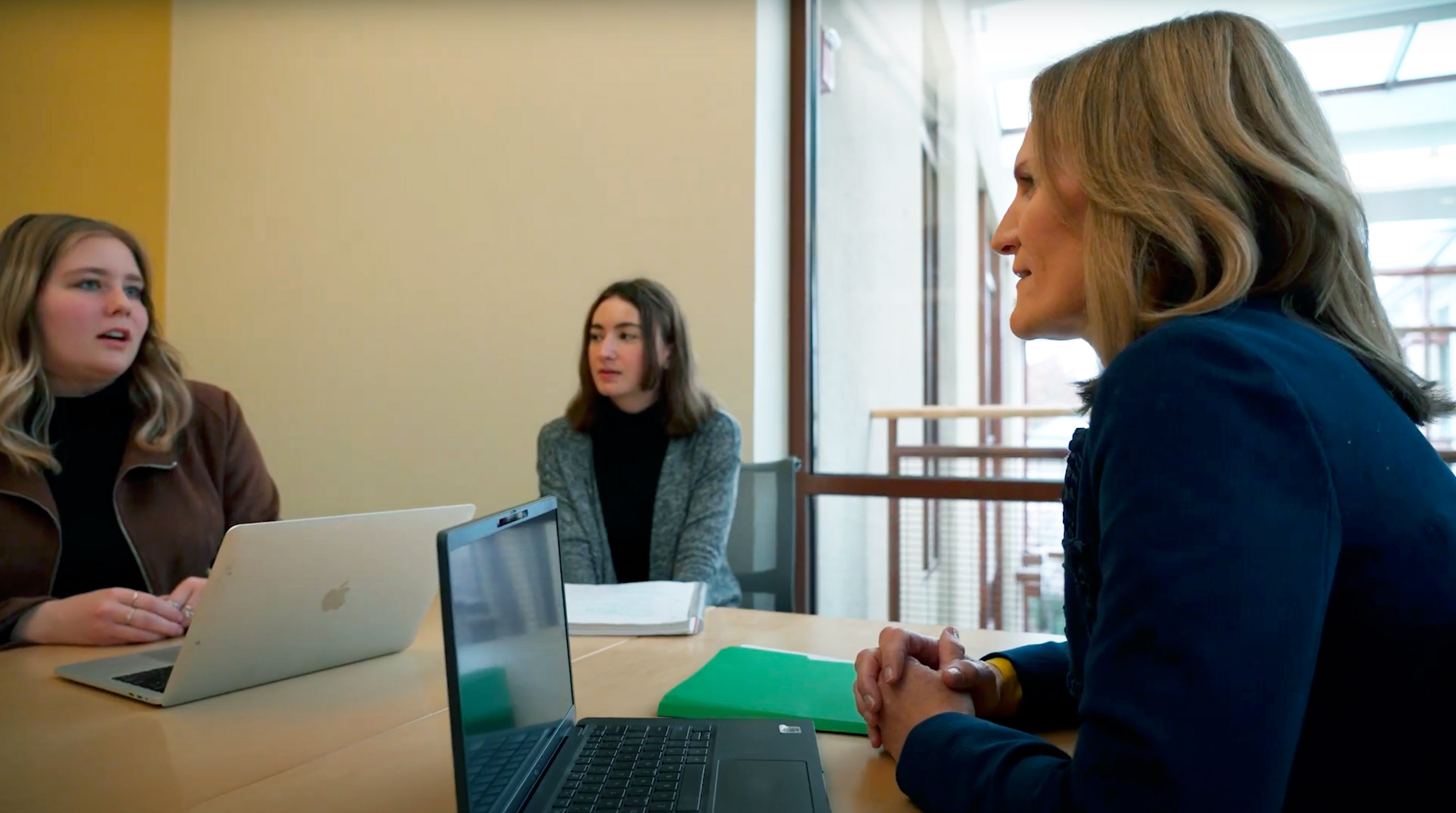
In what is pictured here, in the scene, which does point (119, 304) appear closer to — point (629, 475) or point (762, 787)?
A: point (629, 475)

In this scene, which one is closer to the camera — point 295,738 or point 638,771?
point 638,771

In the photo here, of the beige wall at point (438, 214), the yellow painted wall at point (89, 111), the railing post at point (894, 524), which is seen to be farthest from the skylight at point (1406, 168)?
the yellow painted wall at point (89, 111)

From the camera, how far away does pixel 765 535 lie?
7.41ft

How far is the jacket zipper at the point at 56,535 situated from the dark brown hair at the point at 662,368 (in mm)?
1062

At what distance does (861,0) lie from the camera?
309cm

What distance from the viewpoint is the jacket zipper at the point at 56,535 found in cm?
163

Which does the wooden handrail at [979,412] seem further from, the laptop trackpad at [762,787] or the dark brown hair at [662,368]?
the laptop trackpad at [762,787]

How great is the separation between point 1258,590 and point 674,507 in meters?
1.70

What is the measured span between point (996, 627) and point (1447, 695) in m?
2.37

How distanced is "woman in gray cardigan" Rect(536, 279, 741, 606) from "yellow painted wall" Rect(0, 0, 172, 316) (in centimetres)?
195

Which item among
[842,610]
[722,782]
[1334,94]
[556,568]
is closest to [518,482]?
[842,610]

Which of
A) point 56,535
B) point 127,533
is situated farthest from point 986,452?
point 56,535

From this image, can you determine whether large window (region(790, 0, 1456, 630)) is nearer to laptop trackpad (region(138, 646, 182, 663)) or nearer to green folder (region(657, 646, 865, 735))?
green folder (region(657, 646, 865, 735))

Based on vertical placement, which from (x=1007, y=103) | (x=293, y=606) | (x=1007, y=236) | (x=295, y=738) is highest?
(x=1007, y=103)
